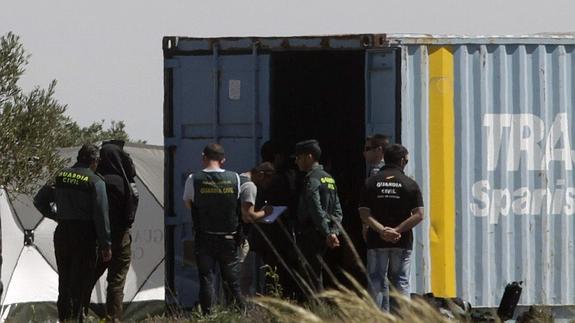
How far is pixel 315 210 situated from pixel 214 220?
35.1 inches

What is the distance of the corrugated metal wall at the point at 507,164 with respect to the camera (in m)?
14.2

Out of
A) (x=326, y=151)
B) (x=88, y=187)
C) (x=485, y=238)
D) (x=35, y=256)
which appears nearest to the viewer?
(x=88, y=187)

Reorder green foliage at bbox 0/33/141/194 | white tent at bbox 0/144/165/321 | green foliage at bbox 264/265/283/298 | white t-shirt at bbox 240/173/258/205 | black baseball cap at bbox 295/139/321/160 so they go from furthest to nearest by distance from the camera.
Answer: green foliage at bbox 0/33/141/194 → white tent at bbox 0/144/165/321 → white t-shirt at bbox 240/173/258/205 → black baseball cap at bbox 295/139/321/160 → green foliage at bbox 264/265/283/298

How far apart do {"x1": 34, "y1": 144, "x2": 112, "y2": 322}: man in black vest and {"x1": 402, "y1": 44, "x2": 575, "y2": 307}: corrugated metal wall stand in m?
2.81

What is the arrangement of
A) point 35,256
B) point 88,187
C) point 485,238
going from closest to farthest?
1. point 88,187
2. point 485,238
3. point 35,256

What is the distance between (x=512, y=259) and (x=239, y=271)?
8.24 ft

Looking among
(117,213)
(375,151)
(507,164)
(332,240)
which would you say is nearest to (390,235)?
(332,240)

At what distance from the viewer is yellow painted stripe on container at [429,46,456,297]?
1415 cm

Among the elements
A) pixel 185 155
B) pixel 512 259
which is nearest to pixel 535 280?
pixel 512 259

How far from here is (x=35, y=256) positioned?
68.1ft

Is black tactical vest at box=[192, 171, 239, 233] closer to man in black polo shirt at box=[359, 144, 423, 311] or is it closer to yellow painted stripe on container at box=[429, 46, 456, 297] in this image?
man in black polo shirt at box=[359, 144, 423, 311]

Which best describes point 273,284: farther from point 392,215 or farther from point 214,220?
point 392,215

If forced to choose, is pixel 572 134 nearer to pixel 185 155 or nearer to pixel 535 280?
pixel 535 280

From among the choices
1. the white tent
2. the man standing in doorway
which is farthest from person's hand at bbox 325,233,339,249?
the white tent
